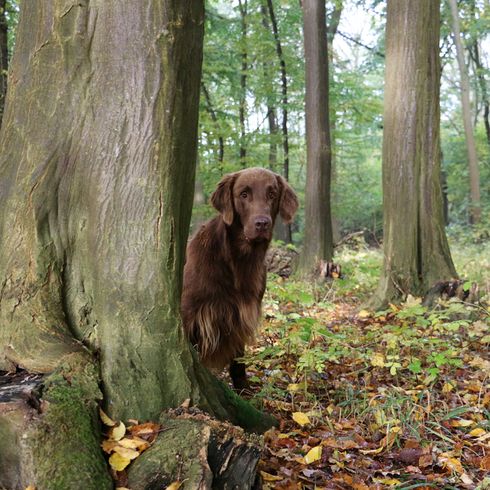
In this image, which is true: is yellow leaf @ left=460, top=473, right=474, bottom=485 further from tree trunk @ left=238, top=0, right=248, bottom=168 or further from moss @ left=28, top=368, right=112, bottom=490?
tree trunk @ left=238, top=0, right=248, bottom=168

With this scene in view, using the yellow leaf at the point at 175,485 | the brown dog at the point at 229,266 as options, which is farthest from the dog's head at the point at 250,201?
the yellow leaf at the point at 175,485

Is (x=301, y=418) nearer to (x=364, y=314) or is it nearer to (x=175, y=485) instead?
(x=175, y=485)

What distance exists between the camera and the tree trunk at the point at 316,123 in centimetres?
1083

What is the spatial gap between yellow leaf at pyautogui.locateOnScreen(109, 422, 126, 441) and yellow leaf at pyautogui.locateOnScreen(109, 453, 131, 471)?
118 millimetres

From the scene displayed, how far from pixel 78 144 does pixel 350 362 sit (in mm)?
3318

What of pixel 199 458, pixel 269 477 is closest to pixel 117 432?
pixel 199 458

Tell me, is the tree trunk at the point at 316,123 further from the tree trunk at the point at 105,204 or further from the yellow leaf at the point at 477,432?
the tree trunk at the point at 105,204

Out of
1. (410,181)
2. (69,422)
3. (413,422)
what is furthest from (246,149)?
(69,422)

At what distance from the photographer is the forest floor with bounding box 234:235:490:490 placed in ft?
9.36

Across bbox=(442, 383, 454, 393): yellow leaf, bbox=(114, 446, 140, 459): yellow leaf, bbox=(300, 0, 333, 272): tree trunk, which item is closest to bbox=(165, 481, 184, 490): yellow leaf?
bbox=(114, 446, 140, 459): yellow leaf

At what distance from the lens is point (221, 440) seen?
230 centimetres

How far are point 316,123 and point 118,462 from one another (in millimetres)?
9663

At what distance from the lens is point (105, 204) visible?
2.63 metres

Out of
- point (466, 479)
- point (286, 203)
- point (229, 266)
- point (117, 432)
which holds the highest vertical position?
point (286, 203)
